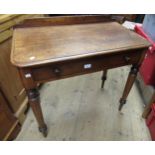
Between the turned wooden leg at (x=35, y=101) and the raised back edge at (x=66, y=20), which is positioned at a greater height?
the raised back edge at (x=66, y=20)

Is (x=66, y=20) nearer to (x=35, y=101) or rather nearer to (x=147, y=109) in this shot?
(x=35, y=101)

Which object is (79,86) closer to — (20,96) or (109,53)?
(20,96)

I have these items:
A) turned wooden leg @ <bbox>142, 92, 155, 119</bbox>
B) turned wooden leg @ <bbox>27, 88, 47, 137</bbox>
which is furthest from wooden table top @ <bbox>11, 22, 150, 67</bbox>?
turned wooden leg @ <bbox>142, 92, 155, 119</bbox>

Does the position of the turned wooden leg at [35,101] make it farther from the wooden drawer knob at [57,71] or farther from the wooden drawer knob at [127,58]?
the wooden drawer knob at [127,58]

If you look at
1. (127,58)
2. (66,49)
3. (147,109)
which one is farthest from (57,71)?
(147,109)

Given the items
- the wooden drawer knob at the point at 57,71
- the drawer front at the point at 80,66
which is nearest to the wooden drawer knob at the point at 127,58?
the drawer front at the point at 80,66

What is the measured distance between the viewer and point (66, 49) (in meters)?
0.79

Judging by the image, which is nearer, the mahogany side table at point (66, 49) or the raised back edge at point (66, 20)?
the mahogany side table at point (66, 49)

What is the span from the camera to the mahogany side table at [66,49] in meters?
0.73

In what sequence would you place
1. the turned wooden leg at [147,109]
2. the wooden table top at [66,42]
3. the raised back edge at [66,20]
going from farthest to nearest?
the turned wooden leg at [147,109] < the raised back edge at [66,20] < the wooden table top at [66,42]

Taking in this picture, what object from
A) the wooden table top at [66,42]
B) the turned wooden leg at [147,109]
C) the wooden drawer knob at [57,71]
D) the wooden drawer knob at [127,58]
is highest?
the wooden table top at [66,42]

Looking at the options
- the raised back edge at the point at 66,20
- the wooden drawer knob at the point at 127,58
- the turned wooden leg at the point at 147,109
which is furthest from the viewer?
the turned wooden leg at the point at 147,109
